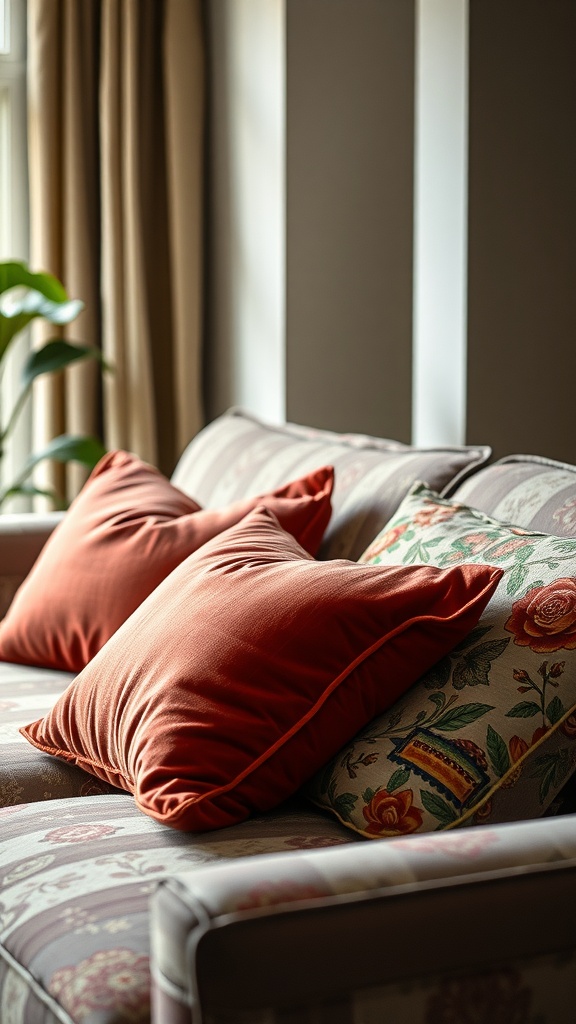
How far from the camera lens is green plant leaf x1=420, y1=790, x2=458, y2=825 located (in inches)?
43.2

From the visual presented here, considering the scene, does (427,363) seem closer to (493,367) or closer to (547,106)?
(493,367)

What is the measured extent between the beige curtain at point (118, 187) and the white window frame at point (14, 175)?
0.13 meters

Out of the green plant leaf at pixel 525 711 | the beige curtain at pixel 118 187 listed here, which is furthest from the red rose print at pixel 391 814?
the beige curtain at pixel 118 187

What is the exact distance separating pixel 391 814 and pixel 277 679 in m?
0.17

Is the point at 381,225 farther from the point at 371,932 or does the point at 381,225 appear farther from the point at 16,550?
the point at 371,932

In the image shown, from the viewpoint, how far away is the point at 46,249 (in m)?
3.22

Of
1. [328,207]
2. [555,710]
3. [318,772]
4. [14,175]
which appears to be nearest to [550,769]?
[555,710]

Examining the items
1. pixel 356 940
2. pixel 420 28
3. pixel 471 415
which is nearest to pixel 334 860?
pixel 356 940

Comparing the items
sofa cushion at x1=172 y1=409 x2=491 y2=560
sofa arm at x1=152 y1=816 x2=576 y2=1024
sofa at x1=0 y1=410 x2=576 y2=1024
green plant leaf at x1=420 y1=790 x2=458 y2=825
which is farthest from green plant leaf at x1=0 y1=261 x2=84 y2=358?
sofa arm at x1=152 y1=816 x2=576 y2=1024

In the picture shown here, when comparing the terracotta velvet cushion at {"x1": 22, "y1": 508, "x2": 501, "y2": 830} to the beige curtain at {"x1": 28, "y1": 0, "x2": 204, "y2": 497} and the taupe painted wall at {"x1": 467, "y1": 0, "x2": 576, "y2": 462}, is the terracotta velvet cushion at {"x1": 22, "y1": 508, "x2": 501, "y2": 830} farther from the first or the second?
the beige curtain at {"x1": 28, "y1": 0, "x2": 204, "y2": 497}

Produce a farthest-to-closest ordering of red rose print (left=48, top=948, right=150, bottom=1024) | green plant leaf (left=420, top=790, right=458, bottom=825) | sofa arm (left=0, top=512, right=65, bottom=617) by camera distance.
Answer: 1. sofa arm (left=0, top=512, right=65, bottom=617)
2. green plant leaf (left=420, top=790, right=458, bottom=825)
3. red rose print (left=48, top=948, right=150, bottom=1024)

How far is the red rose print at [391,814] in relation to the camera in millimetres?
1106

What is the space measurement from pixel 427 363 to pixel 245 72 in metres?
1.01

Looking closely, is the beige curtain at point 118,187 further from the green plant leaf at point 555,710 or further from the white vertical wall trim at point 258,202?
the green plant leaf at point 555,710
